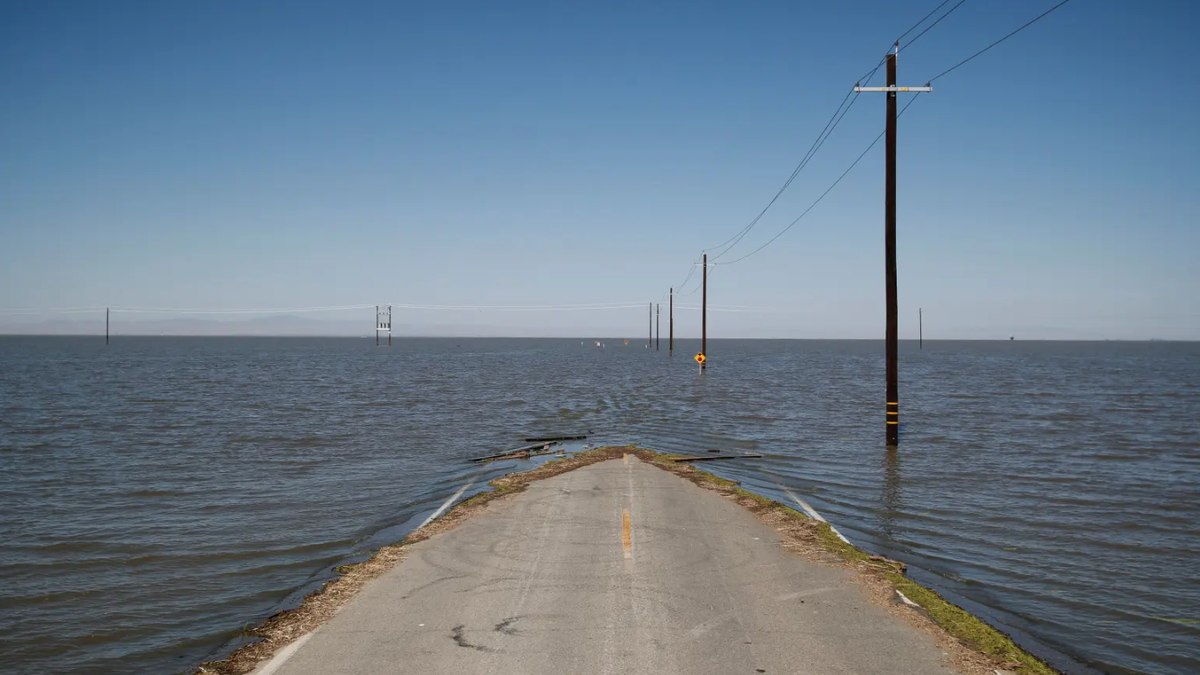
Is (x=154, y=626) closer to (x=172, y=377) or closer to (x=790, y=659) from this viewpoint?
(x=790, y=659)

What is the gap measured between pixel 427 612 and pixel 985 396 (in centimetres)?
4586

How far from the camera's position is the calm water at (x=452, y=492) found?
9.90 meters

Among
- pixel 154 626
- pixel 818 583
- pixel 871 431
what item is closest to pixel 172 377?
pixel 871 431

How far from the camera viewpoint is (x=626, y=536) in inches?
479

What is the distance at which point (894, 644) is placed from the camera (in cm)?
778

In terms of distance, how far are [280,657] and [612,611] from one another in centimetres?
331

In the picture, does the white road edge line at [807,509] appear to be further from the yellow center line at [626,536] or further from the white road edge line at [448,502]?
the white road edge line at [448,502]

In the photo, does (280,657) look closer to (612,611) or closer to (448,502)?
(612,611)

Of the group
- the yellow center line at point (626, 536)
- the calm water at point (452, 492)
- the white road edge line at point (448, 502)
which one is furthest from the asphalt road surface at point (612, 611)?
the calm water at point (452, 492)

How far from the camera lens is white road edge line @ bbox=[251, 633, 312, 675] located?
287 inches

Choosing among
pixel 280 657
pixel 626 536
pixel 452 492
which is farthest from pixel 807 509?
pixel 280 657

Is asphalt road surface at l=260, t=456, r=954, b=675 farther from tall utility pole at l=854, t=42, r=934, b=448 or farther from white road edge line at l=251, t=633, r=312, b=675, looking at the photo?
tall utility pole at l=854, t=42, r=934, b=448

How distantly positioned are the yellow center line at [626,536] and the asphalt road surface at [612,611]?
0.03 m

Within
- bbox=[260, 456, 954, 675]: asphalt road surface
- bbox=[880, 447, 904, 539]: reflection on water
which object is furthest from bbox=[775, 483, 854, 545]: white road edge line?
bbox=[260, 456, 954, 675]: asphalt road surface
